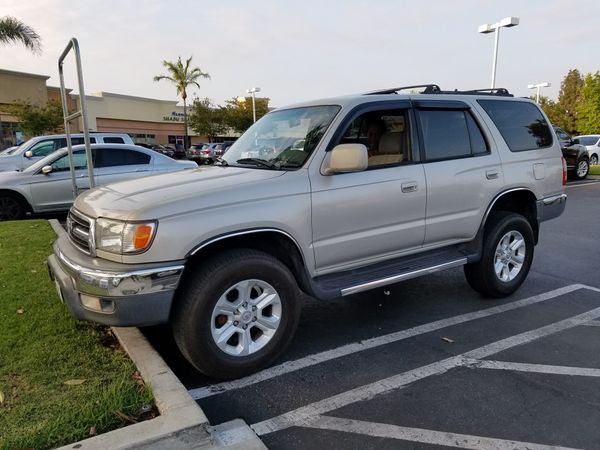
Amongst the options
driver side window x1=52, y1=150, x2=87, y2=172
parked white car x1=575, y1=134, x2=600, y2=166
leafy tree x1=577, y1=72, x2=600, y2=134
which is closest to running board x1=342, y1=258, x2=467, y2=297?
driver side window x1=52, y1=150, x2=87, y2=172

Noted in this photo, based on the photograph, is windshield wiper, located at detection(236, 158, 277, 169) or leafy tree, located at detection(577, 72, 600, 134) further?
leafy tree, located at detection(577, 72, 600, 134)

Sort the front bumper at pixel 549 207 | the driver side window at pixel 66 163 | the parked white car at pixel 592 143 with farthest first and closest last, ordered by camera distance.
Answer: the parked white car at pixel 592 143 < the driver side window at pixel 66 163 < the front bumper at pixel 549 207

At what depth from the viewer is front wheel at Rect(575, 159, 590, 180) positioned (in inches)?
678

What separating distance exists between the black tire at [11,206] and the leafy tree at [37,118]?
2447cm

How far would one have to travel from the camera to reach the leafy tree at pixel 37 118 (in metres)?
30.2

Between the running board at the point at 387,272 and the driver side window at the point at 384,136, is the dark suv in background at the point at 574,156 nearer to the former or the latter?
the running board at the point at 387,272

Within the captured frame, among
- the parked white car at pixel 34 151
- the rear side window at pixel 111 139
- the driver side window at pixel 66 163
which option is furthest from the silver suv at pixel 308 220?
the rear side window at pixel 111 139

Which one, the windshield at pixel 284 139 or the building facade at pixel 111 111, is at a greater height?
the building facade at pixel 111 111

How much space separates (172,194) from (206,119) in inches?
1789

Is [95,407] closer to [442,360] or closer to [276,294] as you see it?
[276,294]

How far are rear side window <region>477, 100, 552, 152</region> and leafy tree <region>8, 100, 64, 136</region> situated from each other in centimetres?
3151

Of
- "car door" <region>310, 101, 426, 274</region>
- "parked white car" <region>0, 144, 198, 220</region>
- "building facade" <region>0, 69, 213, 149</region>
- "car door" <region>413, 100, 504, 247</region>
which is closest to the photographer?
"car door" <region>310, 101, 426, 274</region>

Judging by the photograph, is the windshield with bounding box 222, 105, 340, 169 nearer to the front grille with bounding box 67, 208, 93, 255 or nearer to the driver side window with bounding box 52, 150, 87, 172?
the front grille with bounding box 67, 208, 93, 255

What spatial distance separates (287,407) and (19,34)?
2375 cm
